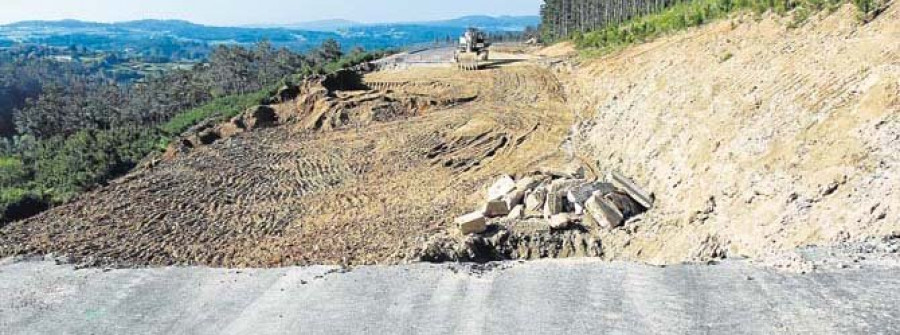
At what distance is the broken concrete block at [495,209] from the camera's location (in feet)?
43.9

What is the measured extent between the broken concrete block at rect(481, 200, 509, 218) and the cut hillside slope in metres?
2.49

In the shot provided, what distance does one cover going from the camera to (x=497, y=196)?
47.1ft

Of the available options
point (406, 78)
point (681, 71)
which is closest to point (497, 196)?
point (681, 71)

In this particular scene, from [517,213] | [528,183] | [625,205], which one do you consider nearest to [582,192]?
[625,205]

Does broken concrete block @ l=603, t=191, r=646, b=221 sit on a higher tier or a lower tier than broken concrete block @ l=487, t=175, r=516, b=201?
higher

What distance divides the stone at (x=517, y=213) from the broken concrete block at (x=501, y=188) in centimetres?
90

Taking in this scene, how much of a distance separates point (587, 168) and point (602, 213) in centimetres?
399

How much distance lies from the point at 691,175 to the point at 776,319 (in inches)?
228

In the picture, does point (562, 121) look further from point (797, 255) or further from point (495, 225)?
point (797, 255)

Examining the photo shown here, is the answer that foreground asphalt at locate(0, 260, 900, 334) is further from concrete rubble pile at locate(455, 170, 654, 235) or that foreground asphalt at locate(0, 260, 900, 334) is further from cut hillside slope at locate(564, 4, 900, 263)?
concrete rubble pile at locate(455, 170, 654, 235)

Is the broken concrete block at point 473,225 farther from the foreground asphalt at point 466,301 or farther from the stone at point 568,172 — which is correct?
the stone at point 568,172

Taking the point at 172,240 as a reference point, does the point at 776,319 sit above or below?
above

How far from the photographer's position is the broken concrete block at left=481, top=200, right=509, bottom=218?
526 inches

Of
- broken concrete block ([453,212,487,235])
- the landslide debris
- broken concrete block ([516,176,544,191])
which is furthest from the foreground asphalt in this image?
broken concrete block ([516,176,544,191])
